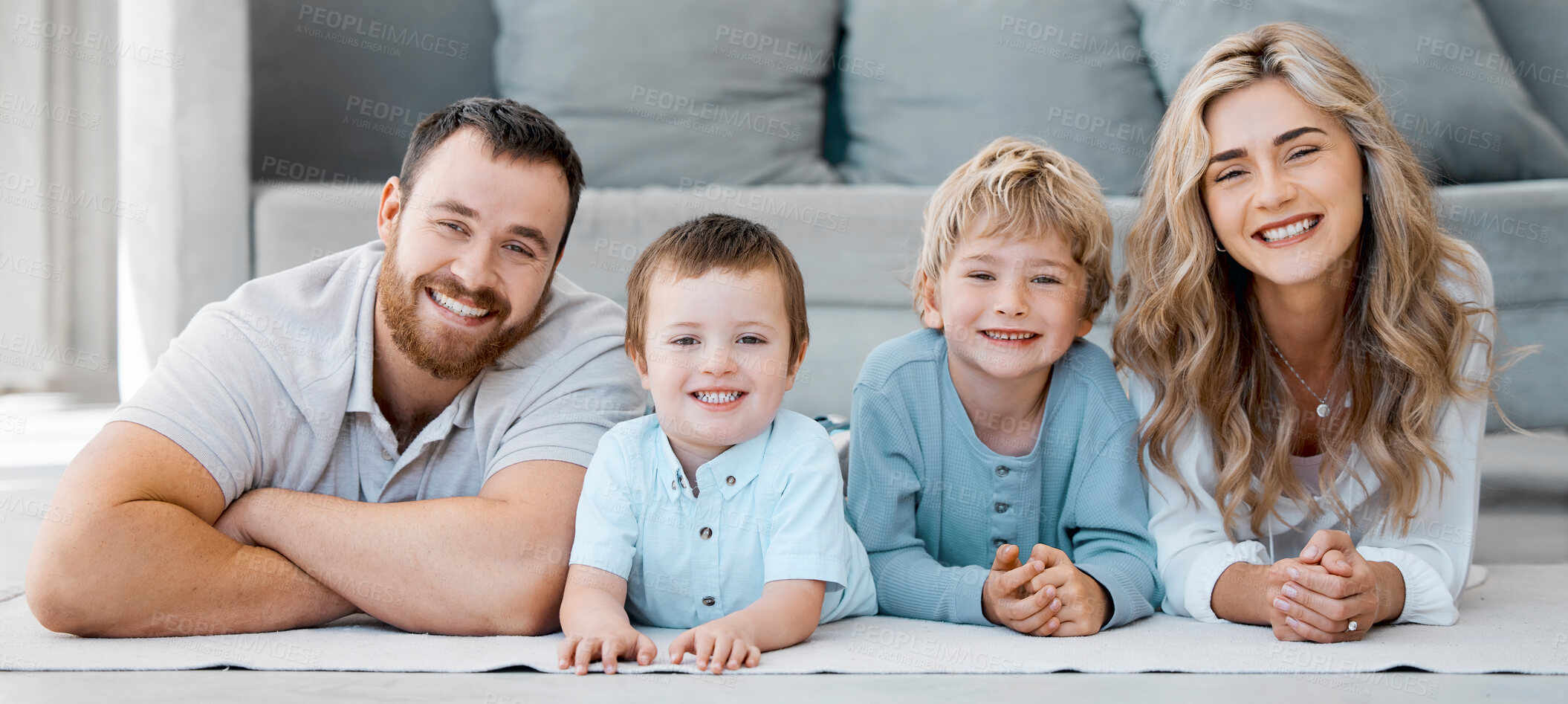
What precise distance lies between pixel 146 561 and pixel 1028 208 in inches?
42.2

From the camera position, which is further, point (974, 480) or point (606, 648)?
point (974, 480)

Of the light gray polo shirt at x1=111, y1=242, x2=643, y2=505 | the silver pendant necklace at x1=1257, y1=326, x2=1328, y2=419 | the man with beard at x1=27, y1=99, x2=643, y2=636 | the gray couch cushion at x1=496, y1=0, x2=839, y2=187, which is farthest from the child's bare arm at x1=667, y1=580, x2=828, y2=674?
the gray couch cushion at x1=496, y1=0, x2=839, y2=187

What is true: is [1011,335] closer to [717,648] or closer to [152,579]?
[717,648]

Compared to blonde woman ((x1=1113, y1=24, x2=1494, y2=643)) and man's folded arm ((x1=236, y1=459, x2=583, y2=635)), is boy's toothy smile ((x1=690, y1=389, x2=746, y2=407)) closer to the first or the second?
man's folded arm ((x1=236, y1=459, x2=583, y2=635))

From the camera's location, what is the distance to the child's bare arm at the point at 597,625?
1055 mm

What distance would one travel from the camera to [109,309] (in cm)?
442

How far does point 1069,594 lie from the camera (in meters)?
1.22

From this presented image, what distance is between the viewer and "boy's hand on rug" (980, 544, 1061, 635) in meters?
1.22

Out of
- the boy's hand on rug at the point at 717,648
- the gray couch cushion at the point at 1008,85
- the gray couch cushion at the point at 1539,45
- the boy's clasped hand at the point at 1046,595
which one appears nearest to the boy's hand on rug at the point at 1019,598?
the boy's clasped hand at the point at 1046,595

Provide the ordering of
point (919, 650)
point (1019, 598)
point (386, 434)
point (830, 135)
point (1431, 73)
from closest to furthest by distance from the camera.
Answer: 1. point (919, 650)
2. point (1019, 598)
3. point (386, 434)
4. point (1431, 73)
5. point (830, 135)

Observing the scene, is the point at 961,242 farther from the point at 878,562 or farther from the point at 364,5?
the point at 364,5

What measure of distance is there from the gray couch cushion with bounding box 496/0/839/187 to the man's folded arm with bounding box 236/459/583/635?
1.30 metres

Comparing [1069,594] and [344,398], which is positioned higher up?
[344,398]

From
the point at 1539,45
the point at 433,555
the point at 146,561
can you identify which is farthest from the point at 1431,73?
the point at 146,561
